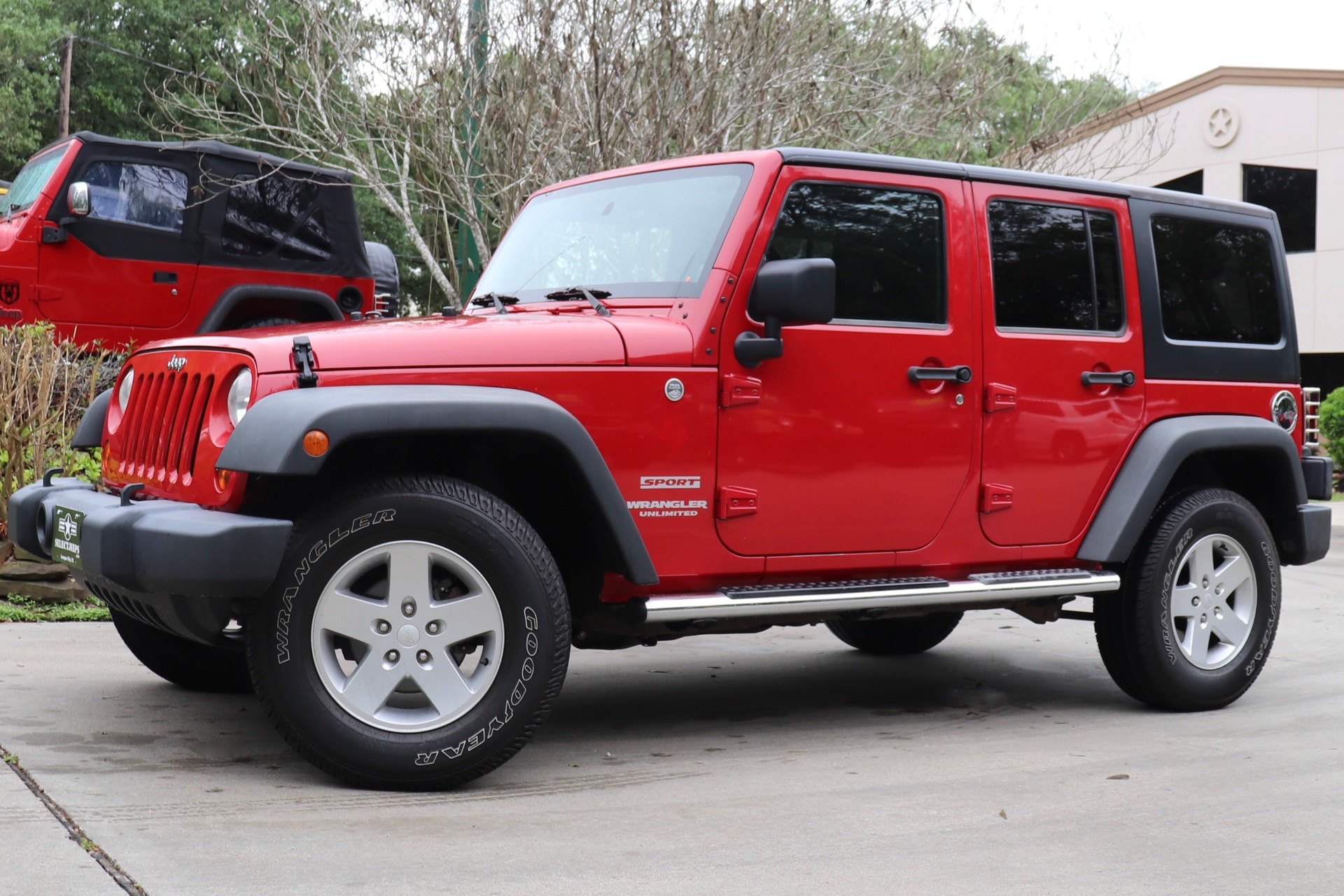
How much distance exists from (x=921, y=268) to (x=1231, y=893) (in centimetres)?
248

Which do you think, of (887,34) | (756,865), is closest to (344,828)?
(756,865)

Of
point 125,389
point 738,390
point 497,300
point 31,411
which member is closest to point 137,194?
point 31,411

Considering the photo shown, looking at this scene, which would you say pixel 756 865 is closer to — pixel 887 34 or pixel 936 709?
pixel 936 709

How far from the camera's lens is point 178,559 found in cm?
392

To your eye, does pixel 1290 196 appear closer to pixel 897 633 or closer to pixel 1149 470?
pixel 897 633

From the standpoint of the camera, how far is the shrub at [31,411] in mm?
7551

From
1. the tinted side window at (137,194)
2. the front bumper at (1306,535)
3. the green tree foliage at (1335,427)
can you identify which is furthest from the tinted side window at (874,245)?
the green tree foliage at (1335,427)

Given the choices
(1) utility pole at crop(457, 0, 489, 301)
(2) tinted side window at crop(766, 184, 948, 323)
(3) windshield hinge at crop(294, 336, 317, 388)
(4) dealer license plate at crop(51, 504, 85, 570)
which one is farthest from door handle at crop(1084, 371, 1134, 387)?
(1) utility pole at crop(457, 0, 489, 301)

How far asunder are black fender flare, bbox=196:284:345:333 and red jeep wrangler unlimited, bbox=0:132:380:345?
11mm

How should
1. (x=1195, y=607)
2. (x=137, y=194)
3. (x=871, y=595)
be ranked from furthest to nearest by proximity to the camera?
(x=137, y=194) < (x=1195, y=607) < (x=871, y=595)

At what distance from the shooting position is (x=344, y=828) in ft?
12.5

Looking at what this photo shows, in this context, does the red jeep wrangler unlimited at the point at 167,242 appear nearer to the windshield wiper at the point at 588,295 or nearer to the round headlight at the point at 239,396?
the windshield wiper at the point at 588,295

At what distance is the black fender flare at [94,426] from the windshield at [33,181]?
6.20 metres

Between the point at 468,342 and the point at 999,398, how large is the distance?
205 centimetres
